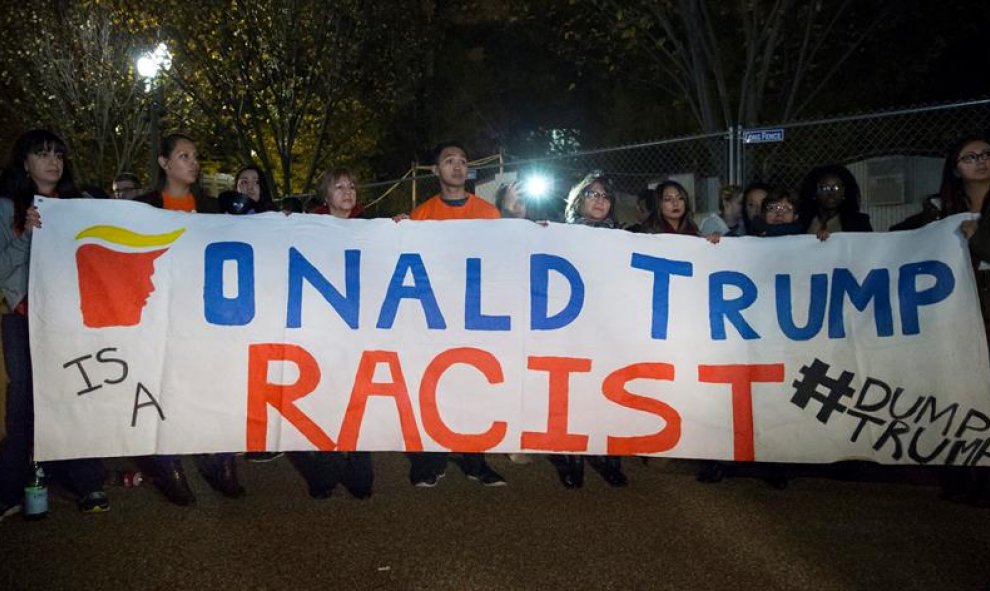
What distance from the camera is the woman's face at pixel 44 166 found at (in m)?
4.03

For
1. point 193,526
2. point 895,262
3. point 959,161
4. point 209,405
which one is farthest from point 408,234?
point 959,161

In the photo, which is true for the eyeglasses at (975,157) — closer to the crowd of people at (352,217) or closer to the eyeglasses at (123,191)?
the crowd of people at (352,217)

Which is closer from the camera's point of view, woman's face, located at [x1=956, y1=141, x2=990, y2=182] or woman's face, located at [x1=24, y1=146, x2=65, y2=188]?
woman's face, located at [x1=24, y1=146, x2=65, y2=188]

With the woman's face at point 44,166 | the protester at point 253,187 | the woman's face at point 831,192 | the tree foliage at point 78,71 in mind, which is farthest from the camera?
the tree foliage at point 78,71

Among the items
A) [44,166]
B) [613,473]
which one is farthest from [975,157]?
[44,166]

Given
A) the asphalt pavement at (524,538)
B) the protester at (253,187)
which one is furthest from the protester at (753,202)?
the protester at (253,187)

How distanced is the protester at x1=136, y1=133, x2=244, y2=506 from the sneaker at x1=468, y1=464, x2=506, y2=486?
3.91 feet

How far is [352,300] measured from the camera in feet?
13.7

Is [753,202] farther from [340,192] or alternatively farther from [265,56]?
[265,56]

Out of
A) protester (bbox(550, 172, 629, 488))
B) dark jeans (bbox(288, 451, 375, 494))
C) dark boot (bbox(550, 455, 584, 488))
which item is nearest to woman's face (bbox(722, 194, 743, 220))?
protester (bbox(550, 172, 629, 488))

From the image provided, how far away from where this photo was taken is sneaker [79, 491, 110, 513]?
3.99 m

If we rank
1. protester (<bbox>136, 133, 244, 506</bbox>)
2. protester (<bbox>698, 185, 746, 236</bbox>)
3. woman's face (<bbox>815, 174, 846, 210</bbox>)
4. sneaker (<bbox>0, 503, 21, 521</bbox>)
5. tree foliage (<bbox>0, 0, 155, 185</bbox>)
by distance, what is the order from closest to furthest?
sneaker (<bbox>0, 503, 21, 521</bbox>) < protester (<bbox>136, 133, 244, 506</bbox>) < woman's face (<bbox>815, 174, 846, 210</bbox>) < protester (<bbox>698, 185, 746, 236</bbox>) < tree foliage (<bbox>0, 0, 155, 185</bbox>)

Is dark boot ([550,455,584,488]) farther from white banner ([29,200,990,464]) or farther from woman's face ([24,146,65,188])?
woman's face ([24,146,65,188])

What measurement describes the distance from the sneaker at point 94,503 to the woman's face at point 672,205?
10.7ft
